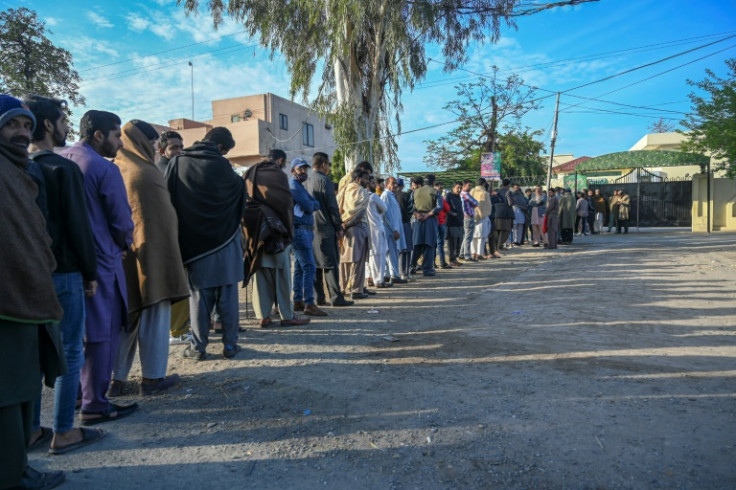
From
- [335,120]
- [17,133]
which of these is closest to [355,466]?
[17,133]

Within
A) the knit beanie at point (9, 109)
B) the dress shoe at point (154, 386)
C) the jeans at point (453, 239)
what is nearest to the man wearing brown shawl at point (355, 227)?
the dress shoe at point (154, 386)

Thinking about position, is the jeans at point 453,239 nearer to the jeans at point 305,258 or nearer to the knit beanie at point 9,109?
the jeans at point 305,258

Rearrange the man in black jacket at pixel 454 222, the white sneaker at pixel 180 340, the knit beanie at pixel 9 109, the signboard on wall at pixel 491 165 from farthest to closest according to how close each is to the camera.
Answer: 1. the signboard on wall at pixel 491 165
2. the man in black jacket at pixel 454 222
3. the white sneaker at pixel 180 340
4. the knit beanie at pixel 9 109

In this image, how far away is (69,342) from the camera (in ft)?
9.43

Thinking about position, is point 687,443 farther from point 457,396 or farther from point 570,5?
point 570,5

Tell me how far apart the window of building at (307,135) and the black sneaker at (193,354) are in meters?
34.6

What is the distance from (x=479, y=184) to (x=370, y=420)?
33.3 feet

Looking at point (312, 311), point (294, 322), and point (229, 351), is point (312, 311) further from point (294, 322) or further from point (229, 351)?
point (229, 351)

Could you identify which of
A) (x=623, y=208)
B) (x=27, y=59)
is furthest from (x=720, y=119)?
(x=27, y=59)

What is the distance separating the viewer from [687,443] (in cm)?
274

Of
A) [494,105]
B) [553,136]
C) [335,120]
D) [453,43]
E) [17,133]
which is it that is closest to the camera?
[17,133]

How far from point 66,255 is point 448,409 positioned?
8.05 feet

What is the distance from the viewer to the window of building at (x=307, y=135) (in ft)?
126

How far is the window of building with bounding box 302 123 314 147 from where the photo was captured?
126ft
